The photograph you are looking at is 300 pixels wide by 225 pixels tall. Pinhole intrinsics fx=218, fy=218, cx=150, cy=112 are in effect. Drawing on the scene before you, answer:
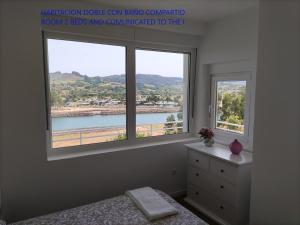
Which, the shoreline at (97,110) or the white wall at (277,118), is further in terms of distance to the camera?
the shoreline at (97,110)

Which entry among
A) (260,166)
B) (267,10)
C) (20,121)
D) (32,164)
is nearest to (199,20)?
(267,10)

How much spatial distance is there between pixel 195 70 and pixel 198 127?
90 centimetres

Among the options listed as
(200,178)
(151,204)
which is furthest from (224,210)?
(151,204)

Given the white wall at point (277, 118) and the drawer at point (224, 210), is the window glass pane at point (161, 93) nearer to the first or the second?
the drawer at point (224, 210)

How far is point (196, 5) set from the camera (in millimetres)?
2523

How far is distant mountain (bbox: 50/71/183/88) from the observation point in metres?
2.53

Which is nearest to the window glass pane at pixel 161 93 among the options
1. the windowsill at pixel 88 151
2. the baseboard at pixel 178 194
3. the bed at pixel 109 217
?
the windowsill at pixel 88 151

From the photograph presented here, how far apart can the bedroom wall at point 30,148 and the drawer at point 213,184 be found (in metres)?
1.06

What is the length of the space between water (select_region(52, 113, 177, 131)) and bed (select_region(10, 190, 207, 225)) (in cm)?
107

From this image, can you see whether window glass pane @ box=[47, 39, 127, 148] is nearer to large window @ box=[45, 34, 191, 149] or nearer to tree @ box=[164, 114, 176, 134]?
large window @ box=[45, 34, 191, 149]

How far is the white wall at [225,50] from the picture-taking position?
104 inches

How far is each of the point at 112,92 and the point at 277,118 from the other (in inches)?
74.3

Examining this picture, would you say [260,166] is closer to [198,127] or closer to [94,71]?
[198,127]

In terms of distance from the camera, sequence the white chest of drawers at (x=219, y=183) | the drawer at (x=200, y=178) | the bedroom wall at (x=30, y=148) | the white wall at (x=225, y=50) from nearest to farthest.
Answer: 1. the bedroom wall at (x=30, y=148)
2. the white chest of drawers at (x=219, y=183)
3. the white wall at (x=225, y=50)
4. the drawer at (x=200, y=178)
